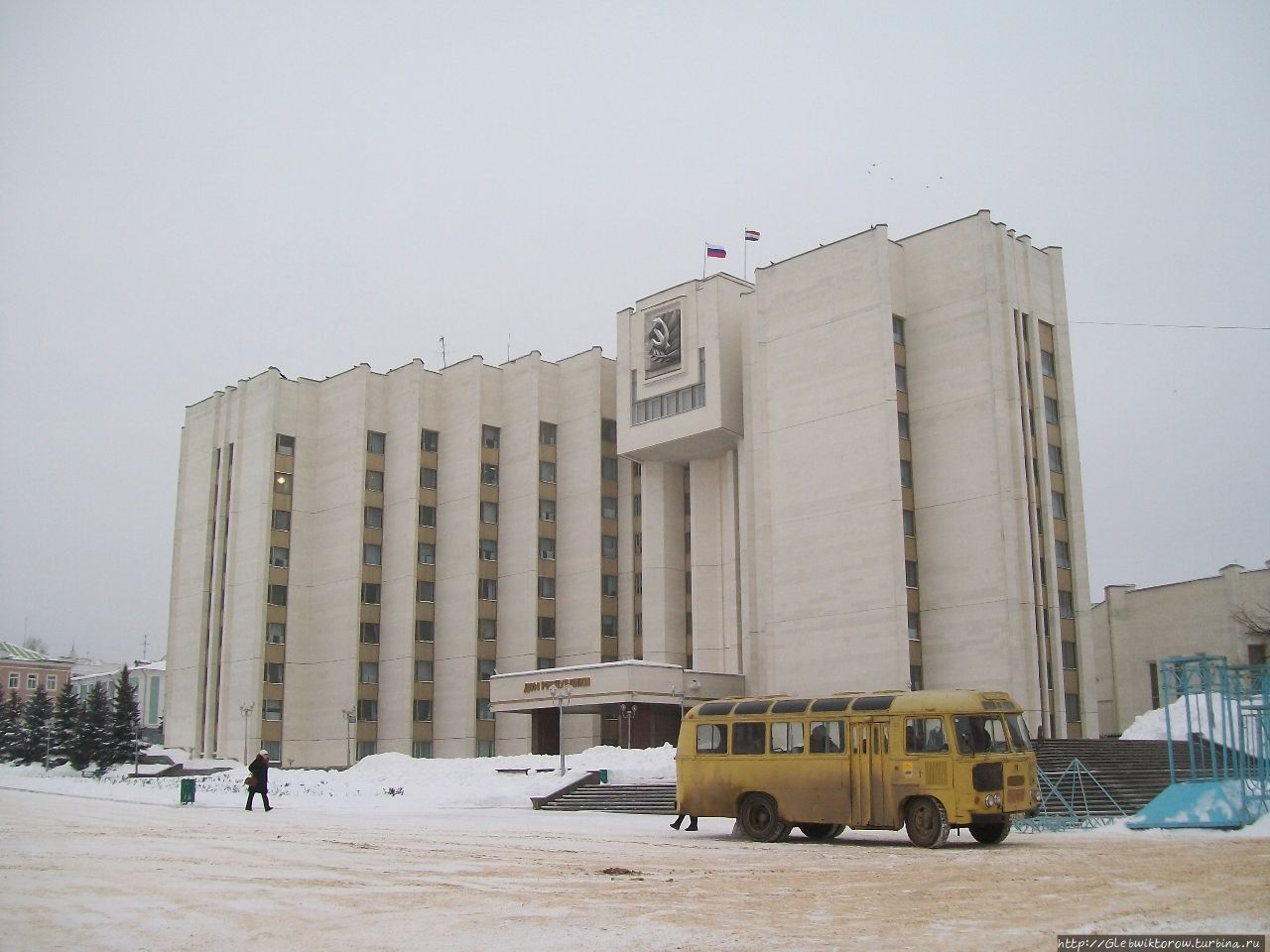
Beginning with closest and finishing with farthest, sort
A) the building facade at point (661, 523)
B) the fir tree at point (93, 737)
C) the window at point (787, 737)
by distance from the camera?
1. the window at point (787, 737)
2. the building facade at point (661, 523)
3. the fir tree at point (93, 737)

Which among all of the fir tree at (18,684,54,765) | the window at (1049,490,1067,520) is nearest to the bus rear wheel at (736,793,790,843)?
the window at (1049,490,1067,520)

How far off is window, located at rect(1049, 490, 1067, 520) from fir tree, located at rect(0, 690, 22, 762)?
245 feet

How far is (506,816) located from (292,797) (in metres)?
13.8

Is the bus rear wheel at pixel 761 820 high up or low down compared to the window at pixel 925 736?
down

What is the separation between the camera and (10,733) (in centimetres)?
9369

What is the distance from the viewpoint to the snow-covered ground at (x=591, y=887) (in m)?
11.6

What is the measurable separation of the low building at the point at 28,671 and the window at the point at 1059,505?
5165 inches

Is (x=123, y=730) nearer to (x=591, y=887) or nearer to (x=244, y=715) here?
(x=244, y=715)

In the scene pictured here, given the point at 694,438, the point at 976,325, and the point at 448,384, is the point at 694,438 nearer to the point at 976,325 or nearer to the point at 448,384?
the point at 976,325

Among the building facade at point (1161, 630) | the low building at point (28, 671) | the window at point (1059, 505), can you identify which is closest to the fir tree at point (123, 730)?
the window at point (1059, 505)

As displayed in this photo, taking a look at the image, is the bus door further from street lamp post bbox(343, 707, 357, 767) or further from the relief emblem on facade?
street lamp post bbox(343, 707, 357, 767)

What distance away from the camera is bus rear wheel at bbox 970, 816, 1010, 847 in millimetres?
22469

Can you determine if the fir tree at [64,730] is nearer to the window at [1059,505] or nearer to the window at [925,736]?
the window at [1059,505]

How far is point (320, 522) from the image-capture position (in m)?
82.8
